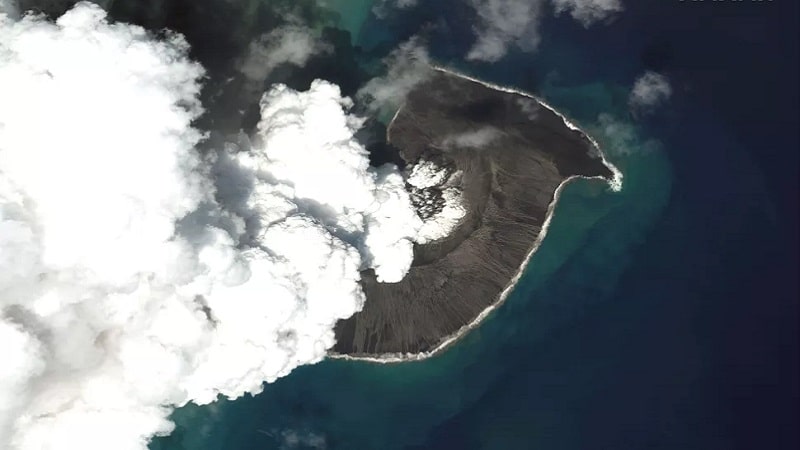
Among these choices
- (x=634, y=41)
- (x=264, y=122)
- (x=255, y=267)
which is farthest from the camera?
(x=634, y=41)

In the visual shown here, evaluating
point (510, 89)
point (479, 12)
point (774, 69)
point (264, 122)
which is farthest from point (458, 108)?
point (774, 69)

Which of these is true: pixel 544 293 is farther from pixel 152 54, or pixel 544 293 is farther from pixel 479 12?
pixel 152 54

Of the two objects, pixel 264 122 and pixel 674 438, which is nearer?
pixel 264 122

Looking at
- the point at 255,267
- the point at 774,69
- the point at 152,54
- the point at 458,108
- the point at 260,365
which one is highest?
the point at 774,69
